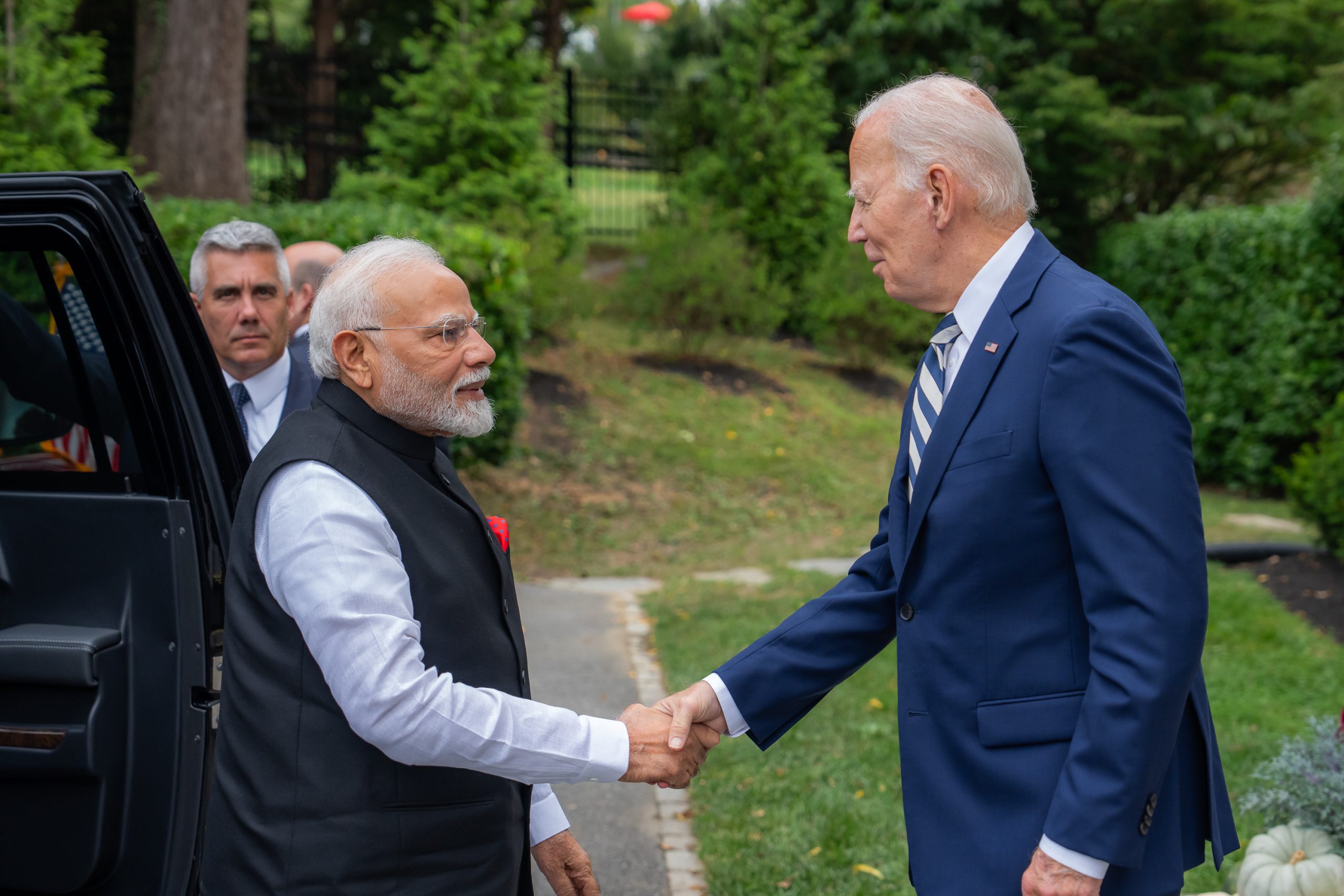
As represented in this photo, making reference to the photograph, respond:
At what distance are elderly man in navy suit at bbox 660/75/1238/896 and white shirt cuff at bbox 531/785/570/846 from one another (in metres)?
0.80

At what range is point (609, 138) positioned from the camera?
841 inches

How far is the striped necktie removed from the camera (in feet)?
7.37

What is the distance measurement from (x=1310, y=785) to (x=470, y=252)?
692 cm

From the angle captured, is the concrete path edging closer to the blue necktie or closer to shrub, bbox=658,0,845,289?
the blue necktie

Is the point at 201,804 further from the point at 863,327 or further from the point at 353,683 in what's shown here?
the point at 863,327

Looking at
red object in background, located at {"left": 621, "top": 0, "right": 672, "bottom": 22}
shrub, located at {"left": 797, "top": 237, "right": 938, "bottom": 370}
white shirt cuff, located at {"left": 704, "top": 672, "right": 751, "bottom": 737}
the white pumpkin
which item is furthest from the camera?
red object in background, located at {"left": 621, "top": 0, "right": 672, "bottom": 22}

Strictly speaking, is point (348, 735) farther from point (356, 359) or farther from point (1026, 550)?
point (1026, 550)

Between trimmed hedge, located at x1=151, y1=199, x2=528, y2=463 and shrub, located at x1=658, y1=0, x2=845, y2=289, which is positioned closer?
trimmed hedge, located at x1=151, y1=199, x2=528, y2=463

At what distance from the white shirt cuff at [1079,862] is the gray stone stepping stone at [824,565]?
6.33 meters

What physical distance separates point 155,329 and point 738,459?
8.90 m

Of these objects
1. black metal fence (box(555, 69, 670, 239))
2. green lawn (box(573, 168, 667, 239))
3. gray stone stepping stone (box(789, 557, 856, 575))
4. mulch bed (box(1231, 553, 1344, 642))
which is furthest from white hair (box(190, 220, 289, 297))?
green lawn (box(573, 168, 667, 239))

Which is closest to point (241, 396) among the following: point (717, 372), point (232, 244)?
point (232, 244)

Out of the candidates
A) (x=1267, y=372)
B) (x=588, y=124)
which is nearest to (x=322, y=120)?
(x=588, y=124)

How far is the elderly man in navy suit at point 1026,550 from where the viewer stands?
6.05 feet
